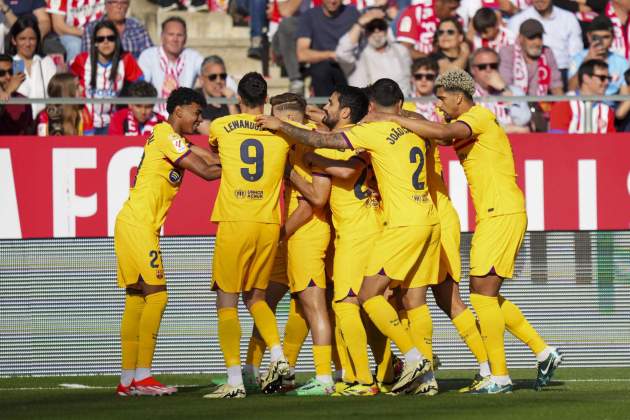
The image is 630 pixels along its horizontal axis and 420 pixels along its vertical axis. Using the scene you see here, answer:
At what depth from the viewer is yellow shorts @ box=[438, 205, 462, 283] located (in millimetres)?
11258

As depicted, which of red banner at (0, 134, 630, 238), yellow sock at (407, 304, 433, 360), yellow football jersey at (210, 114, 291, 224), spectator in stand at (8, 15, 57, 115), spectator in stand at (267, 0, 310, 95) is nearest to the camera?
yellow football jersey at (210, 114, 291, 224)

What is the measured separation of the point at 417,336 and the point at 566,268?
4099mm

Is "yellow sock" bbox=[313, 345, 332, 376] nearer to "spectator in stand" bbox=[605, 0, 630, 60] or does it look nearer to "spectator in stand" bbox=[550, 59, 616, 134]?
"spectator in stand" bbox=[550, 59, 616, 134]

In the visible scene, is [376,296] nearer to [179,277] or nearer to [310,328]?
[310,328]

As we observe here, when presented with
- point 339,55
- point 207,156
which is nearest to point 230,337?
point 207,156

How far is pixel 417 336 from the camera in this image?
10.8 m

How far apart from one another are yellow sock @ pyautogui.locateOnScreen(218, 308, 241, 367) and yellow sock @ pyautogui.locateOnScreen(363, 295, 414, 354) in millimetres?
1062

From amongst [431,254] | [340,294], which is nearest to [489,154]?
[431,254]

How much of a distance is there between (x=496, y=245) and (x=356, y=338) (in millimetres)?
1369

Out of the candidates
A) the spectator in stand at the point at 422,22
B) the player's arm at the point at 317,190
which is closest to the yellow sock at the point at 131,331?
the player's arm at the point at 317,190

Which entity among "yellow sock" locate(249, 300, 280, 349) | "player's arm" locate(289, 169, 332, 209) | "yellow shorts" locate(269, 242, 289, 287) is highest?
"player's arm" locate(289, 169, 332, 209)

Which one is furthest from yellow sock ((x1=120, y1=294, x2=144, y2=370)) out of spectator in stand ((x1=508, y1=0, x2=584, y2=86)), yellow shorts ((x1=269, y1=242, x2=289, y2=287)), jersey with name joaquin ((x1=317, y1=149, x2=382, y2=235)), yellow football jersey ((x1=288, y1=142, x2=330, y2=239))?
spectator in stand ((x1=508, y1=0, x2=584, y2=86))

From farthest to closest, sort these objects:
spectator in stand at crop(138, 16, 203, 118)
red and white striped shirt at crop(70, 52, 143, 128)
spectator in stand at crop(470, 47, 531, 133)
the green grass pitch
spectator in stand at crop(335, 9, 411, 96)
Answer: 1. spectator in stand at crop(335, 9, 411, 96)
2. spectator in stand at crop(138, 16, 203, 118)
3. spectator in stand at crop(470, 47, 531, 133)
4. red and white striped shirt at crop(70, 52, 143, 128)
5. the green grass pitch

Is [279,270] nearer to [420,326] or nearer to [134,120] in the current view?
[420,326]
